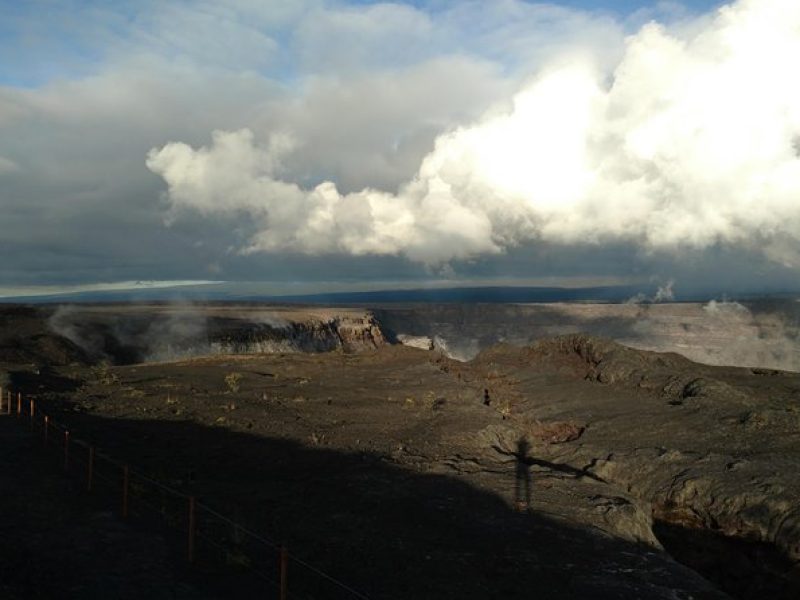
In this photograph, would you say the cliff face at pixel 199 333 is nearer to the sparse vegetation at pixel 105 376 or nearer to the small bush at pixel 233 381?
the sparse vegetation at pixel 105 376

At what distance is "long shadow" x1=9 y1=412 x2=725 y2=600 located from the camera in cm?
1191

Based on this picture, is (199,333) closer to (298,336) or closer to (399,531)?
(298,336)

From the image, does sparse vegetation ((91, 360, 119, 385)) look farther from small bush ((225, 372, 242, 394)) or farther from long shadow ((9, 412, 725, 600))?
long shadow ((9, 412, 725, 600))

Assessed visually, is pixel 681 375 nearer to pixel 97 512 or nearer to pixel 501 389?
pixel 501 389

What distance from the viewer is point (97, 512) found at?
14.1 metres

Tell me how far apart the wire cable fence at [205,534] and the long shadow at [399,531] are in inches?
5.1

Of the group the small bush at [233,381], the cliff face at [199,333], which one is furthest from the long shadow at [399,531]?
the cliff face at [199,333]

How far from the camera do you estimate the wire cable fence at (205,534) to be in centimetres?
1097

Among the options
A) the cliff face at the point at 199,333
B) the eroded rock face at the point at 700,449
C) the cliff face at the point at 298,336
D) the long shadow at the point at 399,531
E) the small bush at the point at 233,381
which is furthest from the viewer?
the cliff face at the point at 298,336

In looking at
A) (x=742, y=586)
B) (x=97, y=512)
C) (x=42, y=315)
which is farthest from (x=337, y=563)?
(x=42, y=315)

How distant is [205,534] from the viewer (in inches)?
517

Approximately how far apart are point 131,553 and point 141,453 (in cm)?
968

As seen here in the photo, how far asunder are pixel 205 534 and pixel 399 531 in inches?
171

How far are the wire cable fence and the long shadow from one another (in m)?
0.13
